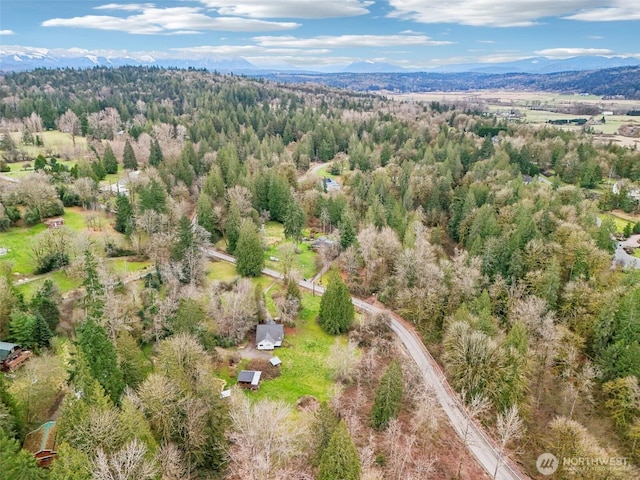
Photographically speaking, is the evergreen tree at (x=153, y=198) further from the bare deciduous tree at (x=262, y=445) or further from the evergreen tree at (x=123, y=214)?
the bare deciduous tree at (x=262, y=445)

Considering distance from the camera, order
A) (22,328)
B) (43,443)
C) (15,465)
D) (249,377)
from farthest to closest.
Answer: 1. (249,377)
2. (22,328)
3. (43,443)
4. (15,465)

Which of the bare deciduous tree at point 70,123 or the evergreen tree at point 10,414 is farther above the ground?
the bare deciduous tree at point 70,123

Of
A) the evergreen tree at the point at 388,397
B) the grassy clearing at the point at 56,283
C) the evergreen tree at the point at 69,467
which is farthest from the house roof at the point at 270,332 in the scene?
the evergreen tree at the point at 69,467

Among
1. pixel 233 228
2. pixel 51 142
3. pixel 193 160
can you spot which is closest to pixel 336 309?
pixel 233 228

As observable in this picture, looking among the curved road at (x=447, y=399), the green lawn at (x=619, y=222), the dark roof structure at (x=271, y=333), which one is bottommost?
the curved road at (x=447, y=399)

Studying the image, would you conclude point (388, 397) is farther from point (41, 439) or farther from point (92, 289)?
point (92, 289)

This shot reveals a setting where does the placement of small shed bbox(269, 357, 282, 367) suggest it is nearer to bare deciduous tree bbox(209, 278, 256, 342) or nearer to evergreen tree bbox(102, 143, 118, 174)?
bare deciduous tree bbox(209, 278, 256, 342)

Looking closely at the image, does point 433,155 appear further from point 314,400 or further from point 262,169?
point 314,400
